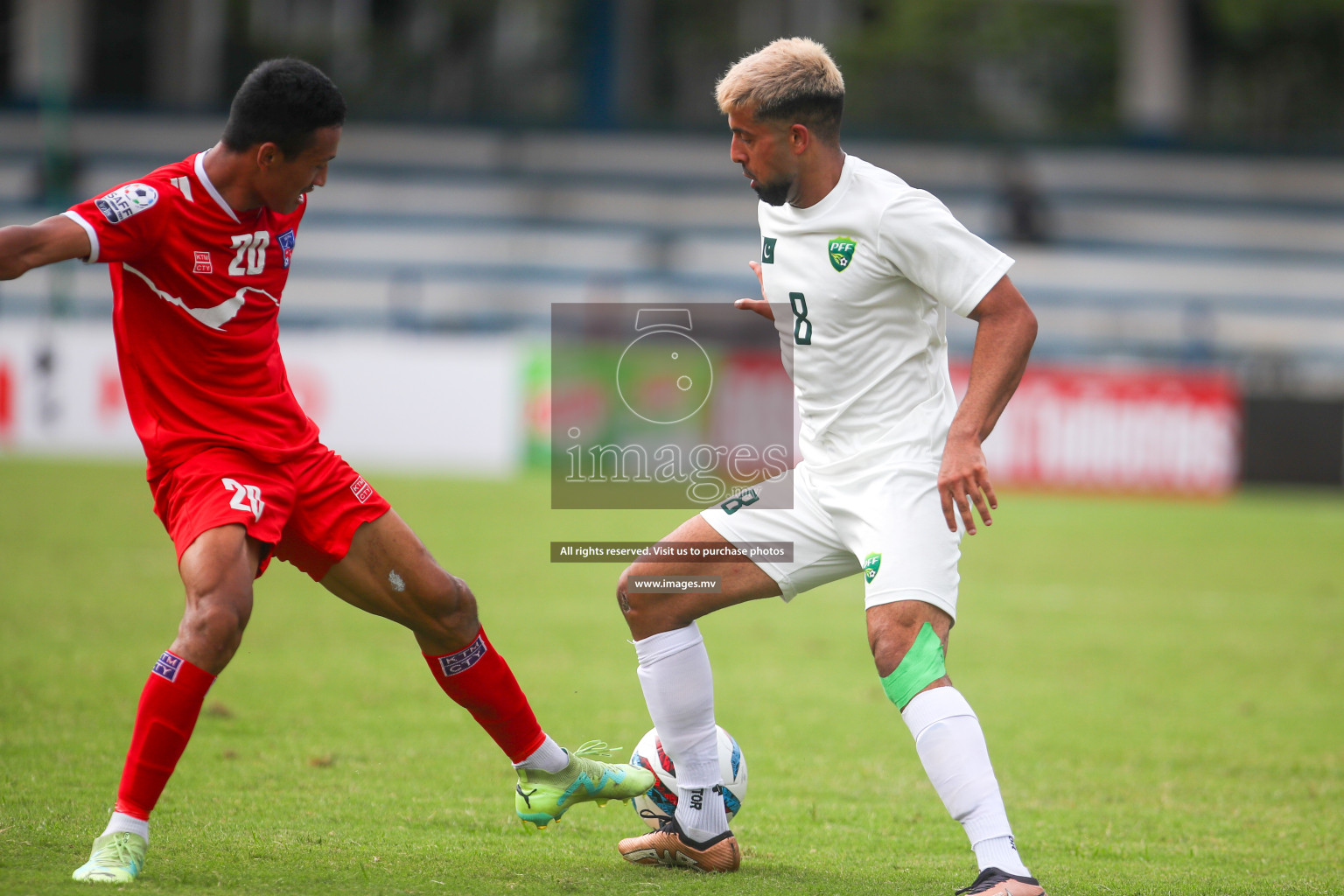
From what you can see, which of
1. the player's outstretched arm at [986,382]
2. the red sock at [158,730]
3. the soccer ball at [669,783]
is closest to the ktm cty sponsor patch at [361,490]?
the red sock at [158,730]

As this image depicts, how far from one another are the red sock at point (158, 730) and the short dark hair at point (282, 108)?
1.41 meters

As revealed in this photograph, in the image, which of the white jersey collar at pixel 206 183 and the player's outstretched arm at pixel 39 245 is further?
the white jersey collar at pixel 206 183

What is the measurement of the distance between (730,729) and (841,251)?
2991 millimetres

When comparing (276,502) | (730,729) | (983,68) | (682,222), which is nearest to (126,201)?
(276,502)

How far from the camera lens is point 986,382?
12.1 feet

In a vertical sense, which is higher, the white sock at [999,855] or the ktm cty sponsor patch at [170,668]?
the ktm cty sponsor patch at [170,668]

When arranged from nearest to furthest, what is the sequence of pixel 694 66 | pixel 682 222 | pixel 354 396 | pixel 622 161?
1. pixel 354 396
2. pixel 682 222
3. pixel 622 161
4. pixel 694 66

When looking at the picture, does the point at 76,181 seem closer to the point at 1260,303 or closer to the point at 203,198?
the point at 1260,303

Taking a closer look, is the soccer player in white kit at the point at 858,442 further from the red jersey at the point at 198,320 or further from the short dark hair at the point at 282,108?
the red jersey at the point at 198,320

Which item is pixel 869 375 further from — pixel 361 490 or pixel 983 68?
pixel 983 68

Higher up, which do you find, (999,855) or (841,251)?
(841,251)

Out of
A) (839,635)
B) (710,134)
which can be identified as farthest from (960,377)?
(710,134)

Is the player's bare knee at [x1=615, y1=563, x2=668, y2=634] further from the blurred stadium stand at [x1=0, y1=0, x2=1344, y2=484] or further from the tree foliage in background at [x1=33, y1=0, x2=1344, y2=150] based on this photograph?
the tree foliage in background at [x1=33, y1=0, x2=1344, y2=150]

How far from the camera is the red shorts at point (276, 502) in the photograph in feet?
12.5
